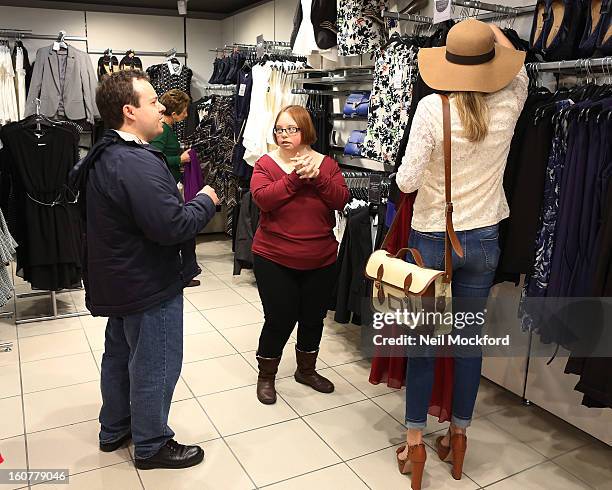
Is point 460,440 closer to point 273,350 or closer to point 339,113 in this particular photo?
point 273,350

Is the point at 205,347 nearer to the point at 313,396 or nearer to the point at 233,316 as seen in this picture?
the point at 233,316

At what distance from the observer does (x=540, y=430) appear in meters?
2.70

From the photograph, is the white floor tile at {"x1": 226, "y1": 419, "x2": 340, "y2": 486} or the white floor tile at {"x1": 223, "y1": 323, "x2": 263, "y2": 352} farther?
the white floor tile at {"x1": 223, "y1": 323, "x2": 263, "y2": 352}

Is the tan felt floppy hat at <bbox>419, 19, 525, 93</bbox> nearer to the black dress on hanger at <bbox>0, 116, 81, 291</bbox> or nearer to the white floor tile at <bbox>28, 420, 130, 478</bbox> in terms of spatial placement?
the white floor tile at <bbox>28, 420, 130, 478</bbox>

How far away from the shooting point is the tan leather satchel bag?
1945 millimetres

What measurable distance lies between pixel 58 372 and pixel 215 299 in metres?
1.52

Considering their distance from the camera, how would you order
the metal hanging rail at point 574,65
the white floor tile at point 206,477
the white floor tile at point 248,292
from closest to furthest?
the metal hanging rail at point 574,65, the white floor tile at point 206,477, the white floor tile at point 248,292

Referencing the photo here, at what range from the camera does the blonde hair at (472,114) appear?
1907 mm

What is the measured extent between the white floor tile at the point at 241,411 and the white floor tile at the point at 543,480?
1.02 m

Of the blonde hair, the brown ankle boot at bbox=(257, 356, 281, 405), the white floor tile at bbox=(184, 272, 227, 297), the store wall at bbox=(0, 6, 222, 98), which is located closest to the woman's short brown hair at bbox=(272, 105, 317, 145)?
the blonde hair

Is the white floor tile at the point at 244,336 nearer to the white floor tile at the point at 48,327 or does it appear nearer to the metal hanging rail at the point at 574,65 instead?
the white floor tile at the point at 48,327

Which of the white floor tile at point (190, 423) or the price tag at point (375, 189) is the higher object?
the price tag at point (375, 189)

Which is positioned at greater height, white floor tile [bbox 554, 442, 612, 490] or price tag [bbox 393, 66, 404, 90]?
price tag [bbox 393, 66, 404, 90]

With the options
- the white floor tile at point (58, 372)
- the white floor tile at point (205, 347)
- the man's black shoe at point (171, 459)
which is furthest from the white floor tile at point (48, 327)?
the man's black shoe at point (171, 459)
